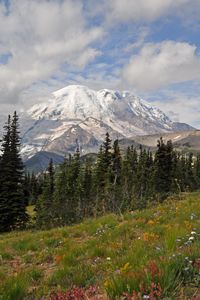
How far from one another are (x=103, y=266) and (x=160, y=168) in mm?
57761

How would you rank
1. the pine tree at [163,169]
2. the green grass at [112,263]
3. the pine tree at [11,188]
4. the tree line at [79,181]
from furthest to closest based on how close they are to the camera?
the pine tree at [163,169] < the tree line at [79,181] < the pine tree at [11,188] < the green grass at [112,263]

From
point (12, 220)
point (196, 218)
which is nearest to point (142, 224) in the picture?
point (196, 218)

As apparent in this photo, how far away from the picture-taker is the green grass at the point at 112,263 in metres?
4.39

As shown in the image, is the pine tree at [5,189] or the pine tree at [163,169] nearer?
the pine tree at [5,189]

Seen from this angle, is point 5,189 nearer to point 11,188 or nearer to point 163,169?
point 11,188

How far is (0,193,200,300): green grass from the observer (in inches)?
173

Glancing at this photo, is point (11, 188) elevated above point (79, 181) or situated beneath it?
situated beneath

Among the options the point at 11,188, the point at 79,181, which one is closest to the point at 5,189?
the point at 11,188

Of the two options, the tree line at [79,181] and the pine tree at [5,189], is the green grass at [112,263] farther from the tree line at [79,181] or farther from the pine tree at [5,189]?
the pine tree at [5,189]

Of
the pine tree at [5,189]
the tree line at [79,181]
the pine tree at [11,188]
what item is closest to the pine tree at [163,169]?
the tree line at [79,181]

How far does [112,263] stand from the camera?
255 inches

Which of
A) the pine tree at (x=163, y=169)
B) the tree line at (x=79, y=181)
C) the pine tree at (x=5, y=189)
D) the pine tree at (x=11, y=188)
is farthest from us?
the pine tree at (x=163, y=169)

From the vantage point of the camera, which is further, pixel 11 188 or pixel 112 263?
pixel 11 188

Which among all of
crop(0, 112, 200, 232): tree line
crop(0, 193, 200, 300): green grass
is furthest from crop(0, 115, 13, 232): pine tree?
crop(0, 193, 200, 300): green grass
